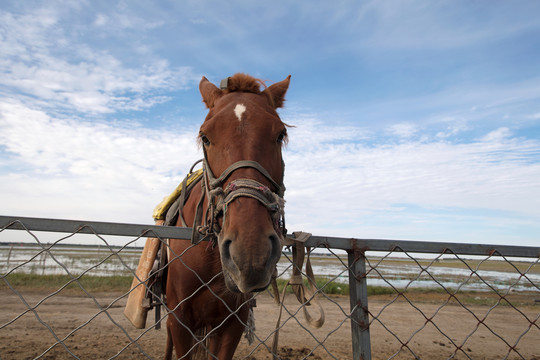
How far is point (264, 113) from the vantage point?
2002 mm

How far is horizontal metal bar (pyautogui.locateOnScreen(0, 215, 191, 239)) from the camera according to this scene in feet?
4.62

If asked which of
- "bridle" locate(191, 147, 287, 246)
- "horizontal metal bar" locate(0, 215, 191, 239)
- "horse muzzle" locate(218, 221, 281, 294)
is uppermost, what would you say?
"bridle" locate(191, 147, 287, 246)

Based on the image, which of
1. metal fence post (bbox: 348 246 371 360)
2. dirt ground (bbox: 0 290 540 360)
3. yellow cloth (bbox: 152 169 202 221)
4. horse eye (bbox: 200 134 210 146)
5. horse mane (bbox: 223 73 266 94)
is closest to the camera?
metal fence post (bbox: 348 246 371 360)

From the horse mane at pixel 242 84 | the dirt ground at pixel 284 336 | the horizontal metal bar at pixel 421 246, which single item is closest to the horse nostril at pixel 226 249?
the horizontal metal bar at pixel 421 246

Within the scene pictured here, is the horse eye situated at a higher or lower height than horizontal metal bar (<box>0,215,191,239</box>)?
higher

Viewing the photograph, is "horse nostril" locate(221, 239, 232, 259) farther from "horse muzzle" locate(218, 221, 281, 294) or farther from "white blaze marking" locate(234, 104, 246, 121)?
"white blaze marking" locate(234, 104, 246, 121)

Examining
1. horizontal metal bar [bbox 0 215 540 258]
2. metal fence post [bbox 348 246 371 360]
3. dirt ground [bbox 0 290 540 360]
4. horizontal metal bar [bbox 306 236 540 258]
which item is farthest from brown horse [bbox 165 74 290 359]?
dirt ground [bbox 0 290 540 360]

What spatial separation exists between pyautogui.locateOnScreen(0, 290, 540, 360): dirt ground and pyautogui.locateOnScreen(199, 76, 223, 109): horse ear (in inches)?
108

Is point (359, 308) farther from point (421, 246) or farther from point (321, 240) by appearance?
point (421, 246)

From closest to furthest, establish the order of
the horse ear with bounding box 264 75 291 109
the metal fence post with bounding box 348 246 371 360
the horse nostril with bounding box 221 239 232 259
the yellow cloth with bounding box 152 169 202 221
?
the horse nostril with bounding box 221 239 232 259 < the metal fence post with bounding box 348 246 371 360 < the horse ear with bounding box 264 75 291 109 < the yellow cloth with bounding box 152 169 202 221

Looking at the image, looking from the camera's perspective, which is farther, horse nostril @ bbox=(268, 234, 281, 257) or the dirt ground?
the dirt ground

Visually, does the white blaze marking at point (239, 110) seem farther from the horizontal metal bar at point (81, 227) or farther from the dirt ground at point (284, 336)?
the dirt ground at point (284, 336)

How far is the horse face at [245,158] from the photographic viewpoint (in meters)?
1.39

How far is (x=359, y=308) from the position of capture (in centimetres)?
180
